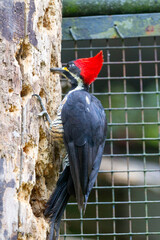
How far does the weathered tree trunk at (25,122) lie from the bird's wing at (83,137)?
0.34ft

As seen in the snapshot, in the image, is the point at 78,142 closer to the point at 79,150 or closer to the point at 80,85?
the point at 79,150

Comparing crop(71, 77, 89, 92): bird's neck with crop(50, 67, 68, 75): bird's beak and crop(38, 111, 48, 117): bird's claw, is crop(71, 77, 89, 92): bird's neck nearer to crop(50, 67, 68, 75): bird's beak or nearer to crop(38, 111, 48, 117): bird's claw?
crop(50, 67, 68, 75): bird's beak

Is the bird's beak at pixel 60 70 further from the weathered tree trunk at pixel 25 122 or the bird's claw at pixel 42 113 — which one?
the bird's claw at pixel 42 113

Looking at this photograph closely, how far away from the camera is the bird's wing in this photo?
6.04ft

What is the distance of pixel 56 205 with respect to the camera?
5.91 feet

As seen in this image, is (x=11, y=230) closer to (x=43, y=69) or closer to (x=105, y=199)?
(x=43, y=69)

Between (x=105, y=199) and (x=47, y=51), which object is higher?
(x=47, y=51)

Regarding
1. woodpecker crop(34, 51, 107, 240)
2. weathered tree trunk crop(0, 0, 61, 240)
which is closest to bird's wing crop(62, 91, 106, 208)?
woodpecker crop(34, 51, 107, 240)

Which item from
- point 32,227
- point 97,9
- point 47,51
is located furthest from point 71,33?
point 32,227

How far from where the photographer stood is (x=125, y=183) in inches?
128

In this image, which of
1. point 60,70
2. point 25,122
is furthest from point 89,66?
point 25,122

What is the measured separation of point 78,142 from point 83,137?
4 centimetres

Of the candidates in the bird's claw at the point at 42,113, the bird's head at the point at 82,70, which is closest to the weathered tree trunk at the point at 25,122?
the bird's claw at the point at 42,113

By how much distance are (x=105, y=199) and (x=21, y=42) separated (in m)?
1.88
